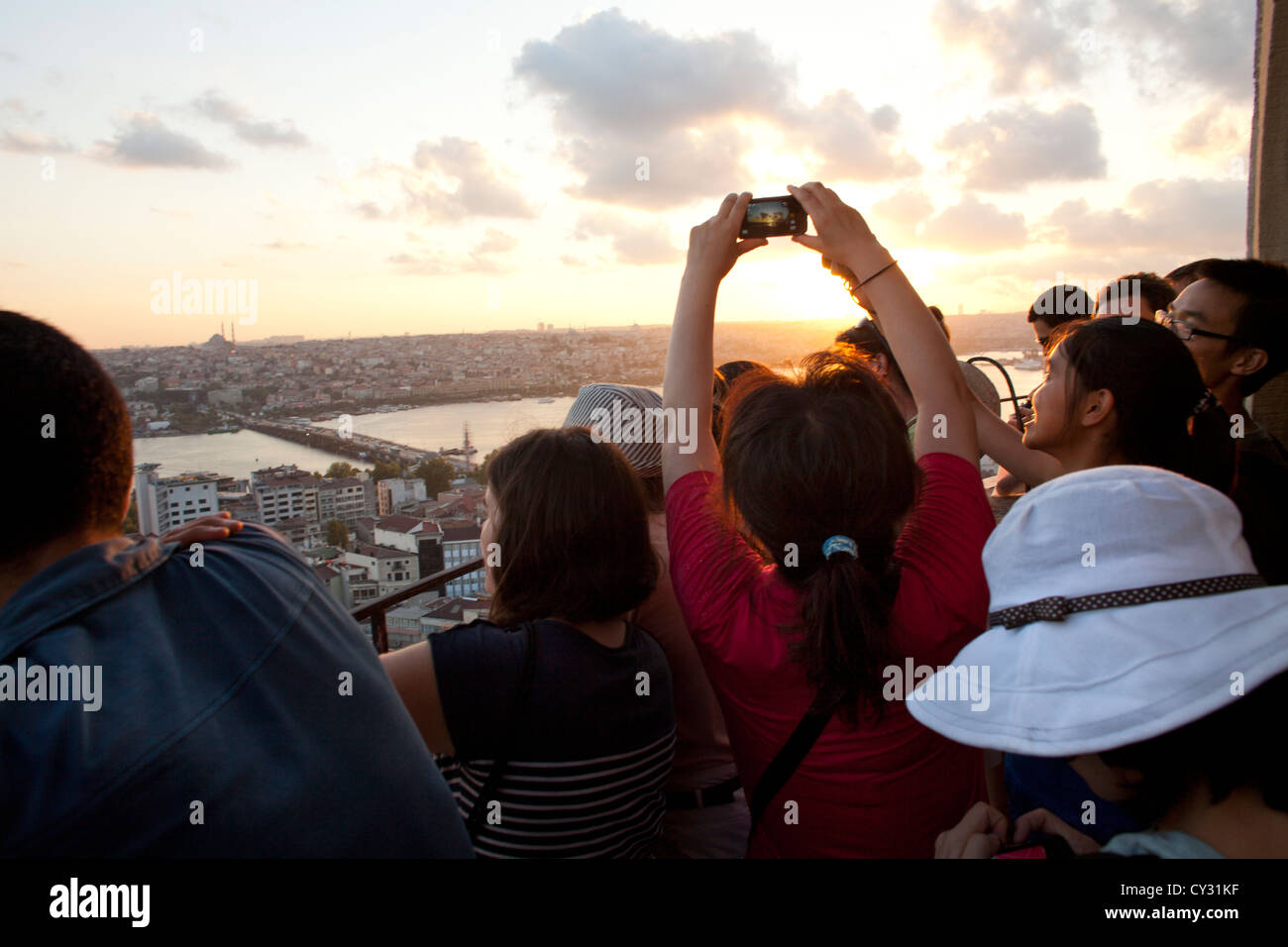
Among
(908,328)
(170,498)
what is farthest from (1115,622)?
(170,498)

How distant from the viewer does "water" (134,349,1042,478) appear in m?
1.82

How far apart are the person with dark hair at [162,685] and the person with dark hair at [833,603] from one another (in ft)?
1.84

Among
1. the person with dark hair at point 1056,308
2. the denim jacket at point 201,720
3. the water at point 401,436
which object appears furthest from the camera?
the person with dark hair at point 1056,308

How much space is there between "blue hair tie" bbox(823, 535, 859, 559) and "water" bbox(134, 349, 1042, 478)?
694 mm

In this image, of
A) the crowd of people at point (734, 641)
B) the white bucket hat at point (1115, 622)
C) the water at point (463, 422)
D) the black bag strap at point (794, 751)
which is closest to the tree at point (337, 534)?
the water at point (463, 422)

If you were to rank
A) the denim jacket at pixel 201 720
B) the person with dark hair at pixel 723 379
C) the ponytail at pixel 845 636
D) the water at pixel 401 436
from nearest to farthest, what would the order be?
1. the denim jacket at pixel 201 720
2. the ponytail at pixel 845 636
3. the water at pixel 401 436
4. the person with dark hair at pixel 723 379

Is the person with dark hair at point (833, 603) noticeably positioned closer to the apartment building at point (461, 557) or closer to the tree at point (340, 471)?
the apartment building at point (461, 557)

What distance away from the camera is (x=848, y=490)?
1.27 m

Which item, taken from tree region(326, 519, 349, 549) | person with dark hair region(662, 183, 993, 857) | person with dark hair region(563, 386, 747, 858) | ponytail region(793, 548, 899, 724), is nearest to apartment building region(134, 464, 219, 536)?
tree region(326, 519, 349, 549)

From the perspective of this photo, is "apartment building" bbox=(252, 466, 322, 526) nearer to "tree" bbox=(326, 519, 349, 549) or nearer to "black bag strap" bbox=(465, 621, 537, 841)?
"tree" bbox=(326, 519, 349, 549)

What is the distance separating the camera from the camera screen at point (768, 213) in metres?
1.70

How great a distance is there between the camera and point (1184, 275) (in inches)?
116
